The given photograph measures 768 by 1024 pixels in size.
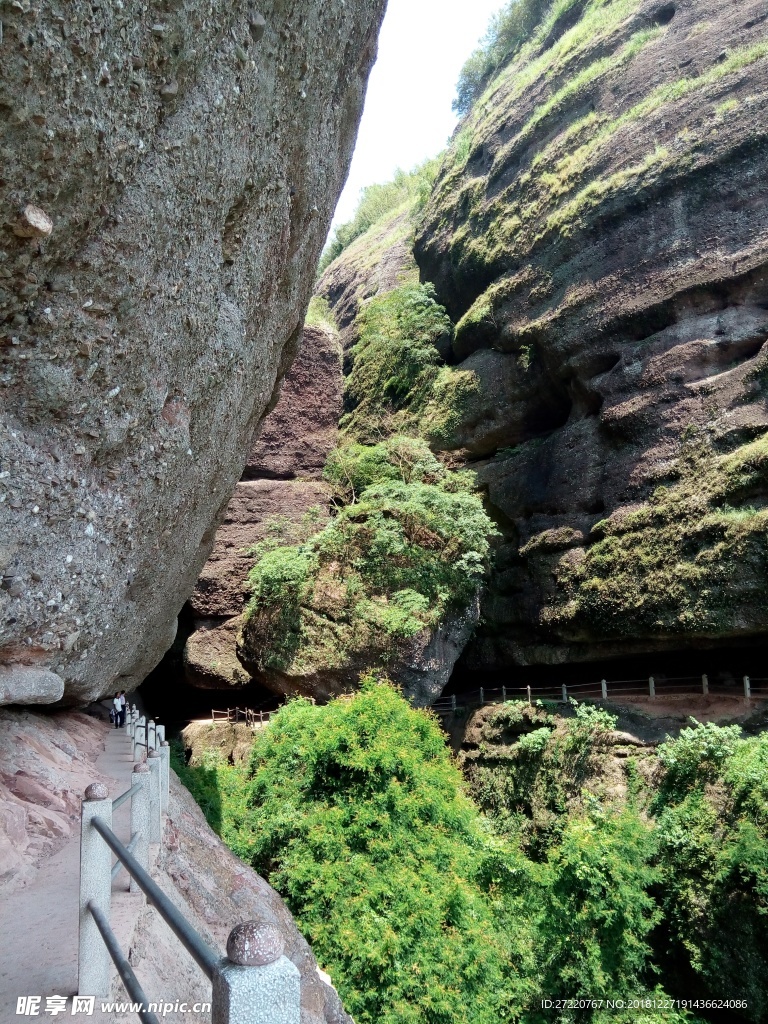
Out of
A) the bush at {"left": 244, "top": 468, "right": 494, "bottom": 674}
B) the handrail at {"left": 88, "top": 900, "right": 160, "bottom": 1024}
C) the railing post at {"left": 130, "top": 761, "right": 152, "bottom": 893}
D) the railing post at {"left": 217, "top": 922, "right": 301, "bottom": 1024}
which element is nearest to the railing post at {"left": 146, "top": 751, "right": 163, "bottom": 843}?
the railing post at {"left": 130, "top": 761, "right": 152, "bottom": 893}

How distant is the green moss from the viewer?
12.5 meters

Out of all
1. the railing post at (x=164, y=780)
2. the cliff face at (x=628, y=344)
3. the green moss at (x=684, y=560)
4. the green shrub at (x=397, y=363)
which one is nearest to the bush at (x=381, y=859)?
the railing post at (x=164, y=780)

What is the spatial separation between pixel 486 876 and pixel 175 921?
11186mm

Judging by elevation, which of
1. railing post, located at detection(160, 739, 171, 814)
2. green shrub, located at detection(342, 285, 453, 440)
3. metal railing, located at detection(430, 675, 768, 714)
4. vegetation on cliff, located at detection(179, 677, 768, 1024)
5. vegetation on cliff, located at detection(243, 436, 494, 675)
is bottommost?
vegetation on cliff, located at detection(179, 677, 768, 1024)

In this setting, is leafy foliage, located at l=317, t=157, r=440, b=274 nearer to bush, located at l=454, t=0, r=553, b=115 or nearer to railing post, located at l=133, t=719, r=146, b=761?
bush, located at l=454, t=0, r=553, b=115

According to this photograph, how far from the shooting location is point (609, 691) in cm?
1471

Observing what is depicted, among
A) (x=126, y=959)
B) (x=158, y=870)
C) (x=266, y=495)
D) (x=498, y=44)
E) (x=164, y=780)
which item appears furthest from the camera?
(x=498, y=44)

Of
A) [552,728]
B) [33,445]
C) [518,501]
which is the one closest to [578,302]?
[518,501]

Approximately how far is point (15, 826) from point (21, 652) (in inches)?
50.2

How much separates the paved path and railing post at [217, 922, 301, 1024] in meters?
1.67

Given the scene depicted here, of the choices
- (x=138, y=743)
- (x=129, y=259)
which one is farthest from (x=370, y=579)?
(x=129, y=259)

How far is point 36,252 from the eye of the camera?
373 centimetres

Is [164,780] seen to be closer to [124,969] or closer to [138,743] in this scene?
[138,743]

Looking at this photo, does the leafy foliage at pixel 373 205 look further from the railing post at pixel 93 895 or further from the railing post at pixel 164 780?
the railing post at pixel 93 895
